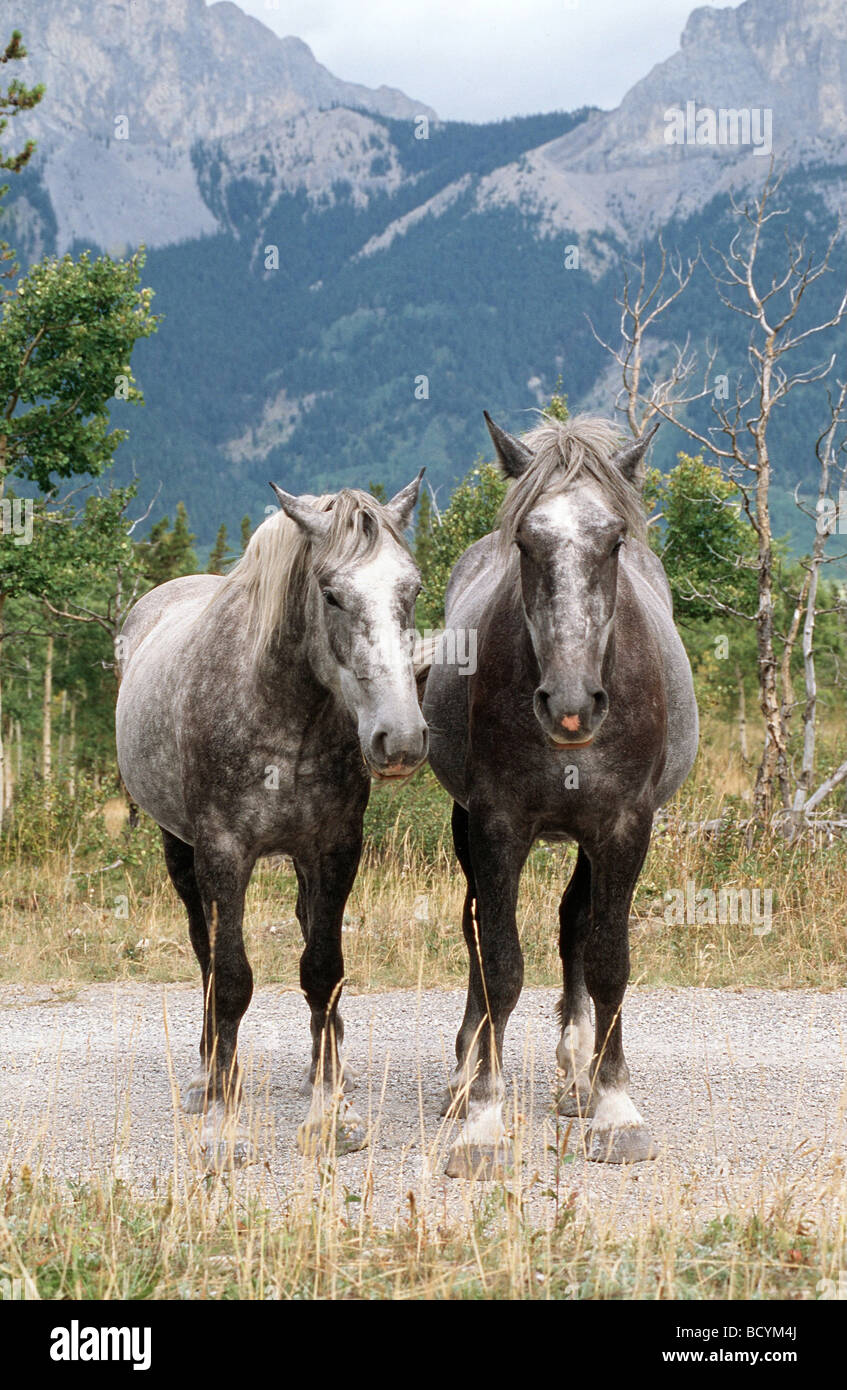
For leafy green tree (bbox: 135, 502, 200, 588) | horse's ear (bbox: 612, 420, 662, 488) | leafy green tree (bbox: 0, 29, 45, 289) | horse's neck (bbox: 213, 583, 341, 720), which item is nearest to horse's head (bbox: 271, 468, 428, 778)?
horse's neck (bbox: 213, 583, 341, 720)

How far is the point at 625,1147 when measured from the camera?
4.58 metres

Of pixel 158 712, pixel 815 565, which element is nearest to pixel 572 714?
pixel 158 712

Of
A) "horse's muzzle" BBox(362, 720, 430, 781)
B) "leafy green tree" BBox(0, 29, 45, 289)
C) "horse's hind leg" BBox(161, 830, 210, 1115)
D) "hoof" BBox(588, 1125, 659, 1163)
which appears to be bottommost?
"hoof" BBox(588, 1125, 659, 1163)

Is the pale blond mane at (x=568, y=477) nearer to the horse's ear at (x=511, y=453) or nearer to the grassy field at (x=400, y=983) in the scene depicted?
the horse's ear at (x=511, y=453)

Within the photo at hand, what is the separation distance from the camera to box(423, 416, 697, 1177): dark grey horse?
4.11 meters

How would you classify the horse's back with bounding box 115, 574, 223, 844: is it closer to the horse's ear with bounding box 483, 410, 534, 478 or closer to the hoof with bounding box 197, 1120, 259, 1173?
the hoof with bounding box 197, 1120, 259, 1173

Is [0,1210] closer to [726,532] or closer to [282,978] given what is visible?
[282,978]

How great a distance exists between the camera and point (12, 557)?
39.5ft

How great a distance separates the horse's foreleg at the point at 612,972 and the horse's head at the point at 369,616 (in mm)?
1036

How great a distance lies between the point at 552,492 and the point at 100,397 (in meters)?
9.91

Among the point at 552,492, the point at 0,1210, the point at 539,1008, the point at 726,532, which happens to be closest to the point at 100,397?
the point at 726,532

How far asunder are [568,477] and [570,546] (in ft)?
1.15

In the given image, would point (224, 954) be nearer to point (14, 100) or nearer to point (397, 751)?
point (397, 751)

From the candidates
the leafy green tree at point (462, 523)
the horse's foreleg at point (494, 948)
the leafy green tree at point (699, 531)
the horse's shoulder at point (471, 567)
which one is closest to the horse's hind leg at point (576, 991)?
the horse's foreleg at point (494, 948)
